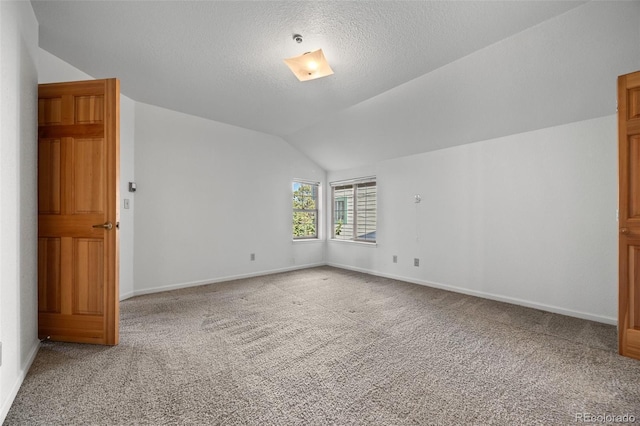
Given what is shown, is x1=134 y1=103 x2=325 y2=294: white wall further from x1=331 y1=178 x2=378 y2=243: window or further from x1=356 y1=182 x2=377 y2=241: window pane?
x1=356 y1=182 x2=377 y2=241: window pane

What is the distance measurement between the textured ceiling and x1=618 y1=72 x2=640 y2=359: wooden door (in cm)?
82

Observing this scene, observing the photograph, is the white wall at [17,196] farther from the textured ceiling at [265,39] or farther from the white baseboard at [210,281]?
the white baseboard at [210,281]

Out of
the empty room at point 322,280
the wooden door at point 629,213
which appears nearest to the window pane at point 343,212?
the empty room at point 322,280

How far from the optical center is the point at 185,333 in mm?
2459

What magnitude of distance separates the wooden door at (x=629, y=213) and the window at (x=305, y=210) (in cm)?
447

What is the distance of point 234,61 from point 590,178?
12.7ft

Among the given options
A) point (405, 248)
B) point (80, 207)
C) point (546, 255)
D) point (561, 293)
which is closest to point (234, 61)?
point (80, 207)

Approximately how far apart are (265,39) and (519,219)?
3.48 meters

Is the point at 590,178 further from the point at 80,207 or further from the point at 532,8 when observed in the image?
the point at 80,207

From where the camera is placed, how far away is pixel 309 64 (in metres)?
2.43

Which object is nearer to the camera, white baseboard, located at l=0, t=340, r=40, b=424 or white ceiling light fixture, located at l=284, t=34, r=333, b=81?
white baseboard, located at l=0, t=340, r=40, b=424

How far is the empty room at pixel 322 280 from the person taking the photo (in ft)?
5.32

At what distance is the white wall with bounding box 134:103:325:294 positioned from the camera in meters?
3.71

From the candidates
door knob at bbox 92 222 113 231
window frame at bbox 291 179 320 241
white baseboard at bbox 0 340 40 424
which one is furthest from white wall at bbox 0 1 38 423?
window frame at bbox 291 179 320 241
